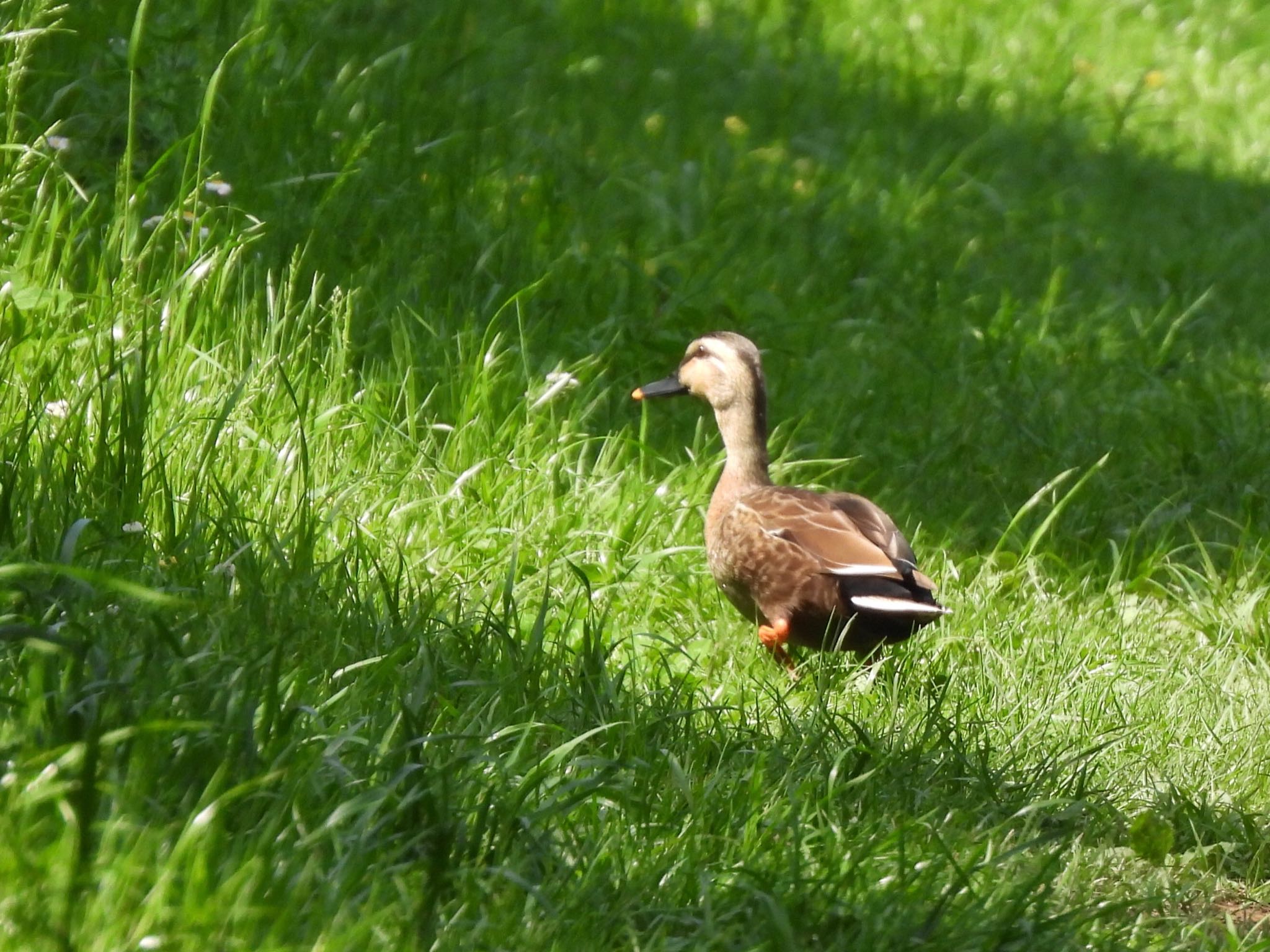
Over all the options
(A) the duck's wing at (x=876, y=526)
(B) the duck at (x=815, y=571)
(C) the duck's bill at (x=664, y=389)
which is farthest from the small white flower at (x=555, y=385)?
(A) the duck's wing at (x=876, y=526)

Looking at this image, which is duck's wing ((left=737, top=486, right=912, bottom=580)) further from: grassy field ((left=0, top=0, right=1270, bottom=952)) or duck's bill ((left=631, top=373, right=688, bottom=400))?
duck's bill ((left=631, top=373, right=688, bottom=400))

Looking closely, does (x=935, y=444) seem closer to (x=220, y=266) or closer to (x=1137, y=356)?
(x=1137, y=356)

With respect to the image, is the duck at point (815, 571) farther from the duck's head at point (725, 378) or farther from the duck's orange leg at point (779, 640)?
the duck's head at point (725, 378)

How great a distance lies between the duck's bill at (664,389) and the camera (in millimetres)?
5613

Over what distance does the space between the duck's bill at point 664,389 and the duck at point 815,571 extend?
1.83ft

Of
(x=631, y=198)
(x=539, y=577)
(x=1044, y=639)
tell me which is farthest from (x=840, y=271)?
(x=539, y=577)

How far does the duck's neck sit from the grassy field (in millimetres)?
187

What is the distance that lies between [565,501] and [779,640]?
747 millimetres

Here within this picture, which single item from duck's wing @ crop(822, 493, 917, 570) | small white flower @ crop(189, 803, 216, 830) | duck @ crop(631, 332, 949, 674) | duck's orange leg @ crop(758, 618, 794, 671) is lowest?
duck's orange leg @ crop(758, 618, 794, 671)

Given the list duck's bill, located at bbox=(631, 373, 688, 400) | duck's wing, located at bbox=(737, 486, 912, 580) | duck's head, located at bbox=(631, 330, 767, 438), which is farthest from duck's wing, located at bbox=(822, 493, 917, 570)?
duck's bill, located at bbox=(631, 373, 688, 400)

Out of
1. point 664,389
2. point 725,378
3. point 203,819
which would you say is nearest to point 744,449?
point 725,378

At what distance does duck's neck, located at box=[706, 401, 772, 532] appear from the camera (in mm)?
5277

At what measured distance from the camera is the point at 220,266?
482 cm

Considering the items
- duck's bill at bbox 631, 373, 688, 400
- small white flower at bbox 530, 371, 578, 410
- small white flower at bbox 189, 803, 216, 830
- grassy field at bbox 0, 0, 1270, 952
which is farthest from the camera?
duck's bill at bbox 631, 373, 688, 400
